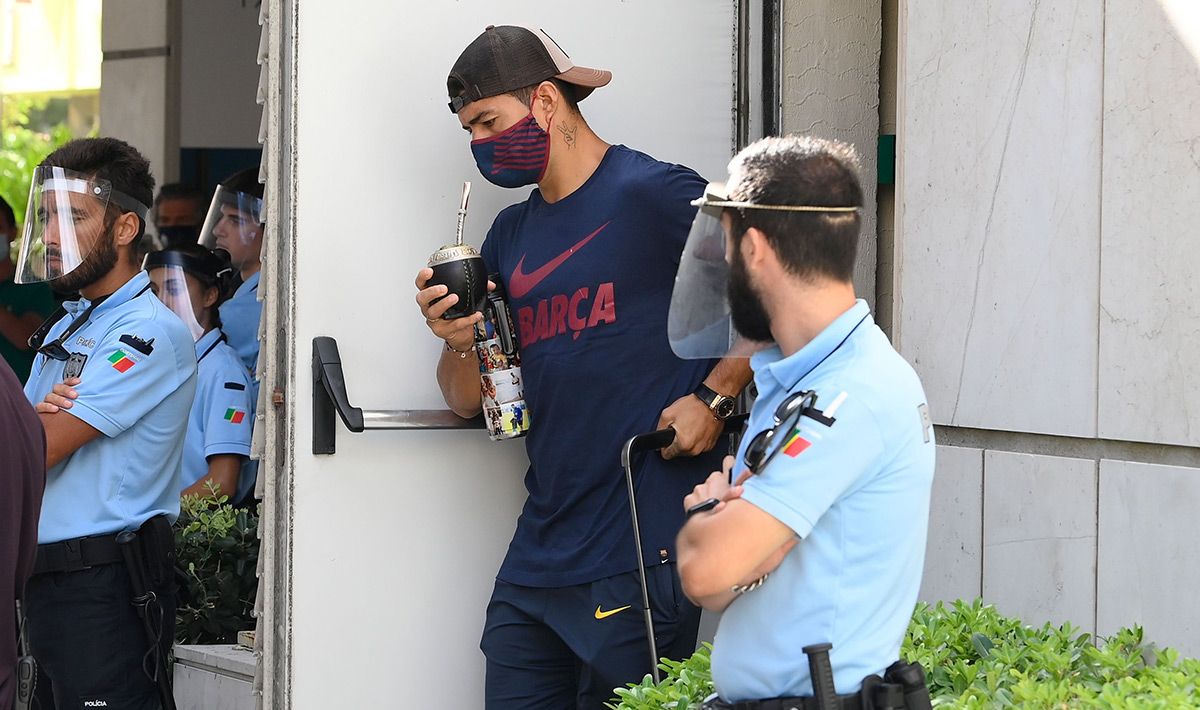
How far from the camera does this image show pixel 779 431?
204cm

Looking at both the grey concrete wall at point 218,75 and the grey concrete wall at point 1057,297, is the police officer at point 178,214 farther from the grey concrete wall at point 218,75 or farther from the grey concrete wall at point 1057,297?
the grey concrete wall at point 1057,297

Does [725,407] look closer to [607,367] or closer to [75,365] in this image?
[607,367]

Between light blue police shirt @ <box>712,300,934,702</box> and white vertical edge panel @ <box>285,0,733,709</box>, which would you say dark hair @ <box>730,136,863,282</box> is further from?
white vertical edge panel @ <box>285,0,733,709</box>

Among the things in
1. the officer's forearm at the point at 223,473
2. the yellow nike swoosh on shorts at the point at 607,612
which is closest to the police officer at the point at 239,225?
the officer's forearm at the point at 223,473

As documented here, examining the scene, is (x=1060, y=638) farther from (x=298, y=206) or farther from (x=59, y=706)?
(x=59, y=706)

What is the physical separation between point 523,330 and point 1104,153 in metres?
1.37

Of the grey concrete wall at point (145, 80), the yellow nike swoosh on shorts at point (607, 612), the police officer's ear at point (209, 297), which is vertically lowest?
the yellow nike swoosh on shorts at point (607, 612)

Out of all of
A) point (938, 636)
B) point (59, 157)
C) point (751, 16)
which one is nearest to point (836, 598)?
point (938, 636)

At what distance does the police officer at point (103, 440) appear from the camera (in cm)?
406

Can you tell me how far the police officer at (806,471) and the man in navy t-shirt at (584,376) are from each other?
1.09 metres

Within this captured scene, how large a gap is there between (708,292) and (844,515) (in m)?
0.44

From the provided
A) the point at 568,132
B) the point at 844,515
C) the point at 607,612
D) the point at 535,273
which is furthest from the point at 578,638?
the point at 844,515

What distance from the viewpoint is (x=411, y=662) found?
3672 mm

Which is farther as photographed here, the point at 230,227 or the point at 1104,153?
the point at 230,227
